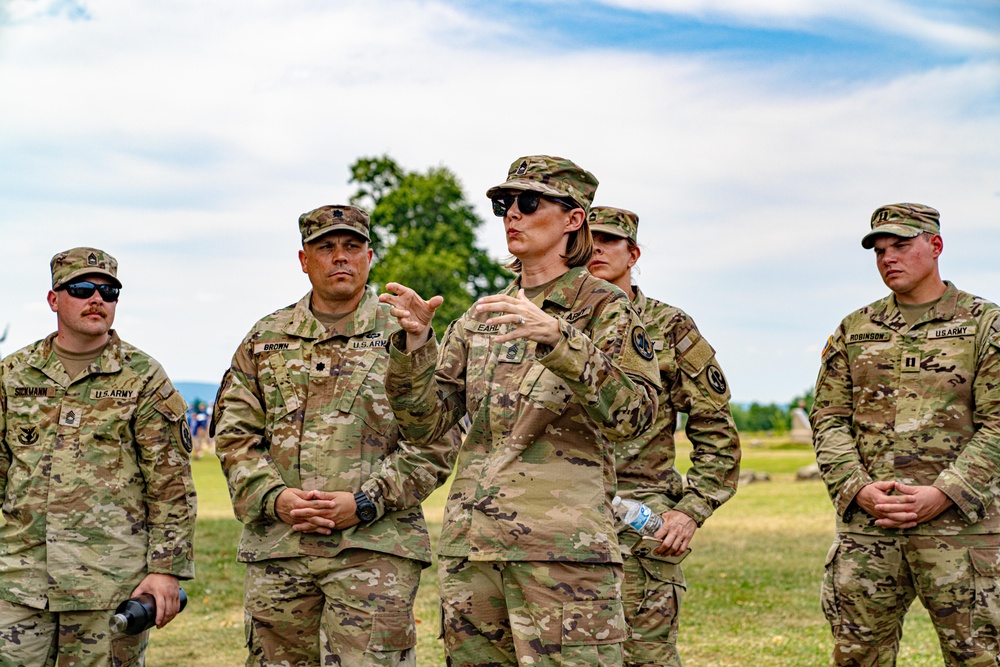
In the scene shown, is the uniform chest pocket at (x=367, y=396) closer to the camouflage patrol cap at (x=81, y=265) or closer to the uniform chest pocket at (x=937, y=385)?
the camouflage patrol cap at (x=81, y=265)

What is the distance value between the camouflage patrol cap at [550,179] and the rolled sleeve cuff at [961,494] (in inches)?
111

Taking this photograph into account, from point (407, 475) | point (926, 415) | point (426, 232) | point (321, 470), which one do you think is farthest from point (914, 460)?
point (426, 232)

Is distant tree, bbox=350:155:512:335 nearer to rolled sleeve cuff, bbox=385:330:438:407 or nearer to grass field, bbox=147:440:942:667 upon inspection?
grass field, bbox=147:440:942:667

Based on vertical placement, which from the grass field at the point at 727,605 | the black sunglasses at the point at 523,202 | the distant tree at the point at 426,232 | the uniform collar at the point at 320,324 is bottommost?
the grass field at the point at 727,605

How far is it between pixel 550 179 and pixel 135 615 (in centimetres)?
305

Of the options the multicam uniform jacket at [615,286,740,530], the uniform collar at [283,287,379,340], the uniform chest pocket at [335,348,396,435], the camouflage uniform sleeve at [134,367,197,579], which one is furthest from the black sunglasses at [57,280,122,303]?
the multicam uniform jacket at [615,286,740,530]

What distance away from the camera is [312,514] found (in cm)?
518

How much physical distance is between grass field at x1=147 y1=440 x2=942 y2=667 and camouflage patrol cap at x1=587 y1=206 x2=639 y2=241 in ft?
14.8

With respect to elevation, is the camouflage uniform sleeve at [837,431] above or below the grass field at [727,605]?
above

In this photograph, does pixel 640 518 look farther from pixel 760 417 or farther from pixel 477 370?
pixel 760 417

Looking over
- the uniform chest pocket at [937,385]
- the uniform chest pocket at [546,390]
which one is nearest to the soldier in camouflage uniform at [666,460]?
the uniform chest pocket at [937,385]

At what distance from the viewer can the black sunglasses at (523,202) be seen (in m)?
4.34

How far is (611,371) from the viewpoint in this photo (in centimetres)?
400

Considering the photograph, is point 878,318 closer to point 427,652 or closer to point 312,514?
point 312,514
